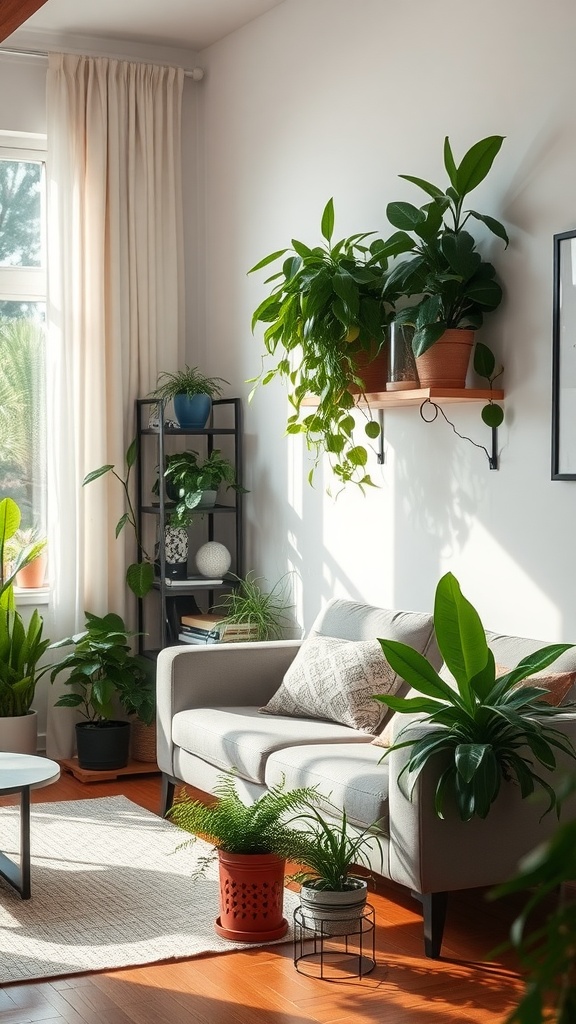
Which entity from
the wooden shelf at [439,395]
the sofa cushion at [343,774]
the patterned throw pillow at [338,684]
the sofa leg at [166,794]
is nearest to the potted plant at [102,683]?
the sofa leg at [166,794]

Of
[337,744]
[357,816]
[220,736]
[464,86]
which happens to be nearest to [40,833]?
[220,736]

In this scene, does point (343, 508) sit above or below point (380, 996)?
above

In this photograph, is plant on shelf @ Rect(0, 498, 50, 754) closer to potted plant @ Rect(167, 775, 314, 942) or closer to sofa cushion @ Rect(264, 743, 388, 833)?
sofa cushion @ Rect(264, 743, 388, 833)

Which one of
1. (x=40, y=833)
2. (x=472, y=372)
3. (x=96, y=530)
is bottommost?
(x=40, y=833)

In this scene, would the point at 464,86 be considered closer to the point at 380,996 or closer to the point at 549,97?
the point at 549,97

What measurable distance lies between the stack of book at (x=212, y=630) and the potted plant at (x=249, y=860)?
5.73 feet

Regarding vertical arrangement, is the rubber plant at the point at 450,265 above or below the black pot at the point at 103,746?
above

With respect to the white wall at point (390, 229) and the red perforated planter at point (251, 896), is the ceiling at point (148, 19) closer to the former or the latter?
the white wall at point (390, 229)

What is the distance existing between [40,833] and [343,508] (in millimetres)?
1626

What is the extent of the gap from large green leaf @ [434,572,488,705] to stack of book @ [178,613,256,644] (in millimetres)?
1968

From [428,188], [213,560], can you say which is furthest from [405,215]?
[213,560]

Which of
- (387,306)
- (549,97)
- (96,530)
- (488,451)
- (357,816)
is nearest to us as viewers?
(357,816)

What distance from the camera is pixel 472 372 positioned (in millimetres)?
3814

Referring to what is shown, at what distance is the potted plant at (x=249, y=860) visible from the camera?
3104mm
